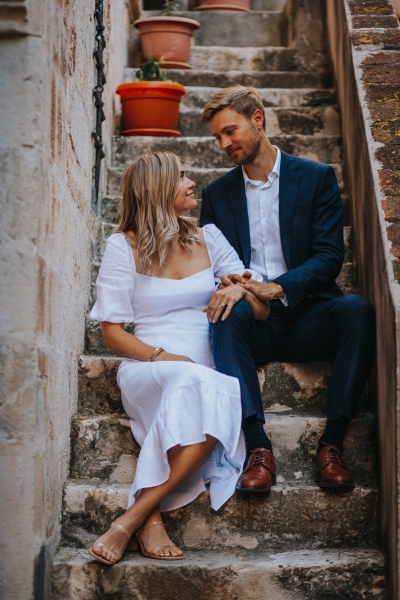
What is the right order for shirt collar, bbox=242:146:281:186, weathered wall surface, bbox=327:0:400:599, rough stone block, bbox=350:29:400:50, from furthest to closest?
rough stone block, bbox=350:29:400:50 → shirt collar, bbox=242:146:281:186 → weathered wall surface, bbox=327:0:400:599

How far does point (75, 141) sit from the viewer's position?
3359mm

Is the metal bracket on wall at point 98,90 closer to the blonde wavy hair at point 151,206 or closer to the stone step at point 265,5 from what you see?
the blonde wavy hair at point 151,206

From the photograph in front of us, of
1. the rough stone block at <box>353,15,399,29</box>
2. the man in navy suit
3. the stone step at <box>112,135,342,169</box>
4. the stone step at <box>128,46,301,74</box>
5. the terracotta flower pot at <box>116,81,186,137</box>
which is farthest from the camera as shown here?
the stone step at <box>128,46,301,74</box>

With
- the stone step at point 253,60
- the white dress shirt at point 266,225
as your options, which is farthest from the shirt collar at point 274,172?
the stone step at point 253,60

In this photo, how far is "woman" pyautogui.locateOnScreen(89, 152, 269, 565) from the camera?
9.54ft

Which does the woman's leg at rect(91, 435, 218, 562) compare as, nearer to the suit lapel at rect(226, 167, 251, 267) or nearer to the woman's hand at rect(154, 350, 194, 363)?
the woman's hand at rect(154, 350, 194, 363)

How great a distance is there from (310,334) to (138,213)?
2.64ft

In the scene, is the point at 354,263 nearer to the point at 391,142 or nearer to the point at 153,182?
the point at 391,142

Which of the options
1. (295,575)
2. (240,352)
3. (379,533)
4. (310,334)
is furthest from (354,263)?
(295,575)

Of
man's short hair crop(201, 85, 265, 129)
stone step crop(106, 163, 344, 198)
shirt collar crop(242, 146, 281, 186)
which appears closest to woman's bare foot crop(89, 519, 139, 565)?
shirt collar crop(242, 146, 281, 186)

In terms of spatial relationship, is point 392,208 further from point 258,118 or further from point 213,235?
point 258,118

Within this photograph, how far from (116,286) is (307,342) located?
30.5 inches

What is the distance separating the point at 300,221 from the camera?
3600mm

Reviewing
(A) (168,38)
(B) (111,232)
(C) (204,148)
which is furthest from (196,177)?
(A) (168,38)
